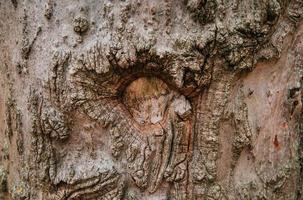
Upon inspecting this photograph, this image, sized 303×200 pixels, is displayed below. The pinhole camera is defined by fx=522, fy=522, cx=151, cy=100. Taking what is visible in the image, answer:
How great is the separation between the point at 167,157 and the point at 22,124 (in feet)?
1.21

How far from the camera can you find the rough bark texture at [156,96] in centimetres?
116

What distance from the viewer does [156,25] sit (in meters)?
1.15

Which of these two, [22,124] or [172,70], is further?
[22,124]

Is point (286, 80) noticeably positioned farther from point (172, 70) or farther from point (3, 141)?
point (3, 141)

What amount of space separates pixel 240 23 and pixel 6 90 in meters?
0.62

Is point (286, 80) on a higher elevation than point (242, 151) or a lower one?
higher

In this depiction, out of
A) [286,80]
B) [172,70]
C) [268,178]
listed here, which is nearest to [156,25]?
[172,70]

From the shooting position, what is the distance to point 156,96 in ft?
3.95

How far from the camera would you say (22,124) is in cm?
128

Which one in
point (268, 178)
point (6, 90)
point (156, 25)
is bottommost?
point (268, 178)

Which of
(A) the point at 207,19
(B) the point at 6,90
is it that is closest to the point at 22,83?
(B) the point at 6,90

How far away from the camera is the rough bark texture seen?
3.80ft

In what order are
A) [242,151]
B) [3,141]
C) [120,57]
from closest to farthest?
1. [120,57]
2. [242,151]
3. [3,141]

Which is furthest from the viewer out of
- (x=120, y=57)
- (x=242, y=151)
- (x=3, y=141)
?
(x=3, y=141)
